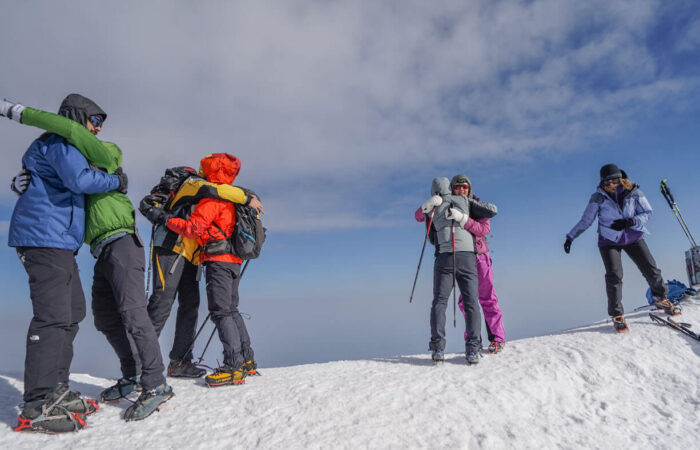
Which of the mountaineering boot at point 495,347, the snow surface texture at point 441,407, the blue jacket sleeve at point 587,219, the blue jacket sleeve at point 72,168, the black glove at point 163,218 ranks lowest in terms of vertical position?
the snow surface texture at point 441,407

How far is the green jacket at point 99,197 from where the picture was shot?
10.8 feet

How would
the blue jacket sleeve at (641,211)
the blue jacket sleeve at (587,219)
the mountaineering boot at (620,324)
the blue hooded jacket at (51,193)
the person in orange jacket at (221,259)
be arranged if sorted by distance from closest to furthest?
the blue hooded jacket at (51,193) < the person in orange jacket at (221,259) < the mountaineering boot at (620,324) < the blue jacket sleeve at (641,211) < the blue jacket sleeve at (587,219)

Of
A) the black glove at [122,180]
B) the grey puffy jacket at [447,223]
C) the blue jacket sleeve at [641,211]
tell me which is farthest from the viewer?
the blue jacket sleeve at [641,211]

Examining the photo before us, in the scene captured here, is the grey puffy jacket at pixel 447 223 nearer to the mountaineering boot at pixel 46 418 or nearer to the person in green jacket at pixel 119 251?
A: the person in green jacket at pixel 119 251

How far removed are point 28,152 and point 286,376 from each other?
422 cm

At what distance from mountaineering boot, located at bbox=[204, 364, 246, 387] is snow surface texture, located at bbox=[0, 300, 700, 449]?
0.38 feet

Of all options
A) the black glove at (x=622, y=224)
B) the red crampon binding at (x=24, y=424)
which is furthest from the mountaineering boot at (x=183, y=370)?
the black glove at (x=622, y=224)

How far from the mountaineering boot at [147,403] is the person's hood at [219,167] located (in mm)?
2724

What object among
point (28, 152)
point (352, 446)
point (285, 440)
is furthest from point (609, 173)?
point (28, 152)

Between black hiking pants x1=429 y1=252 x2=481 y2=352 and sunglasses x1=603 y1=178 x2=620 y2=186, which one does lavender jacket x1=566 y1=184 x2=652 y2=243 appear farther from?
black hiking pants x1=429 y1=252 x2=481 y2=352

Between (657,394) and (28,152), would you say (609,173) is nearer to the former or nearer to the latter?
(657,394)

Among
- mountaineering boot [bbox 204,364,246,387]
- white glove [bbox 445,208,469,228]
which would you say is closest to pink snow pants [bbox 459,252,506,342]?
white glove [bbox 445,208,469,228]

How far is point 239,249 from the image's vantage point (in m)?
4.82

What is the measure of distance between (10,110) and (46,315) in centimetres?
197
